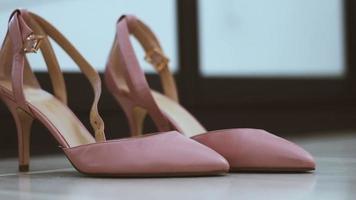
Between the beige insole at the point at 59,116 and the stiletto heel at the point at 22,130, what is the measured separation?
3 cm

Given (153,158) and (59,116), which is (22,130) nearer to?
(59,116)

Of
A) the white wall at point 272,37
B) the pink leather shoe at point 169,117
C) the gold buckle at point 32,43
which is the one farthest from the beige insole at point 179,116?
the white wall at point 272,37

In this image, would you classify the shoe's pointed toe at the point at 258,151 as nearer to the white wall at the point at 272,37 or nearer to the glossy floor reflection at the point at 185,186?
the glossy floor reflection at the point at 185,186

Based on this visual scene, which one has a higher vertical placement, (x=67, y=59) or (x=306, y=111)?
(x=67, y=59)

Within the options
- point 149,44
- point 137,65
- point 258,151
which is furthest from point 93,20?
point 258,151

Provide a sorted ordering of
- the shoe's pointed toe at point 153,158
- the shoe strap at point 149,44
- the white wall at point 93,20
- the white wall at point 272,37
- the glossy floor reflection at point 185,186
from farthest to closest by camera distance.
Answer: the white wall at point 272,37, the white wall at point 93,20, the shoe strap at point 149,44, the shoe's pointed toe at point 153,158, the glossy floor reflection at point 185,186

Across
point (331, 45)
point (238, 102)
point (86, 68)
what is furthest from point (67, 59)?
point (331, 45)

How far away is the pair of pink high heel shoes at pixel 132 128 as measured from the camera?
2.88 feet

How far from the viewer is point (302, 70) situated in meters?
2.47

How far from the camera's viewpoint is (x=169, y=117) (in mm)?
1265

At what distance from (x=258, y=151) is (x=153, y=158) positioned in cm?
16

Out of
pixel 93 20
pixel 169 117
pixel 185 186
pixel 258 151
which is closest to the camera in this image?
pixel 185 186

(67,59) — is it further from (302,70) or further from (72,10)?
(302,70)

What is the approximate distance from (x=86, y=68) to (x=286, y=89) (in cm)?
135
